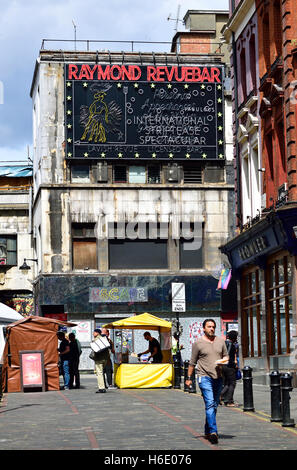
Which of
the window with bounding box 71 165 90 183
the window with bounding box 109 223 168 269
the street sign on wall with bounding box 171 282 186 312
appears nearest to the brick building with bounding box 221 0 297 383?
the street sign on wall with bounding box 171 282 186 312

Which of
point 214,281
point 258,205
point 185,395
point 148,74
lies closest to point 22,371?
point 185,395

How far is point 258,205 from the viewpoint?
3108cm

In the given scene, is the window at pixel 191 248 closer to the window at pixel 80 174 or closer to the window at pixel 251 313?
A: the window at pixel 80 174

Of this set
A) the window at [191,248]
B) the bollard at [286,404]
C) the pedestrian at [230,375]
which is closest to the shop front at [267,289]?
the pedestrian at [230,375]

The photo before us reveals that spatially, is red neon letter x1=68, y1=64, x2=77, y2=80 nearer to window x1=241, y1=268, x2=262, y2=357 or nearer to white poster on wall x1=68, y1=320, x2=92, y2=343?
white poster on wall x1=68, y1=320, x2=92, y2=343

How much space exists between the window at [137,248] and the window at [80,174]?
8.72ft

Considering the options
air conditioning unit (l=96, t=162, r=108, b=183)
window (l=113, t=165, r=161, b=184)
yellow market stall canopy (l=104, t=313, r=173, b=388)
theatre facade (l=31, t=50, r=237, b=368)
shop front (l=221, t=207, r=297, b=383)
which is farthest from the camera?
window (l=113, t=165, r=161, b=184)

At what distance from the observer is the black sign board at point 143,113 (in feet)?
150

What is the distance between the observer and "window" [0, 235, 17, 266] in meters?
53.4

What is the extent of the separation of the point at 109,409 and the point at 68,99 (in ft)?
90.4

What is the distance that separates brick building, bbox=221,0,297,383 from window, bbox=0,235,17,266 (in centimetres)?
2128

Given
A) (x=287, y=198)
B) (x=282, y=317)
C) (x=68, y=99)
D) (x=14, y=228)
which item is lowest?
(x=282, y=317)

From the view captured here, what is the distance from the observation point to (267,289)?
29734mm
